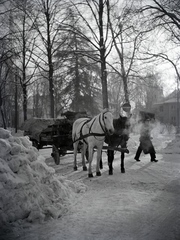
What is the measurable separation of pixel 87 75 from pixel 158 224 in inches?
992

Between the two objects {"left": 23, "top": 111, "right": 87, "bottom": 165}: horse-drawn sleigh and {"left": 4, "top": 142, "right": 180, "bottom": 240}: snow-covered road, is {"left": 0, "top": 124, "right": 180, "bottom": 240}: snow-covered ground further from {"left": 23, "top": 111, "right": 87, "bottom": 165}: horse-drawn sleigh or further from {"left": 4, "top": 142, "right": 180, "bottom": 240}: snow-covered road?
{"left": 23, "top": 111, "right": 87, "bottom": 165}: horse-drawn sleigh

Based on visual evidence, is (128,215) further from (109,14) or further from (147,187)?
(109,14)

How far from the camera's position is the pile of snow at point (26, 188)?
149 inches

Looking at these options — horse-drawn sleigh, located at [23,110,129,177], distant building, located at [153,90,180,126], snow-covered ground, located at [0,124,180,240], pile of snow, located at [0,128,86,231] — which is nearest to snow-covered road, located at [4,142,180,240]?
snow-covered ground, located at [0,124,180,240]

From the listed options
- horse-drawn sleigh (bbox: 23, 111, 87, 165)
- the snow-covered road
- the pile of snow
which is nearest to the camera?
the snow-covered road

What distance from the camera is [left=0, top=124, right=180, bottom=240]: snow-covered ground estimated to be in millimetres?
3467

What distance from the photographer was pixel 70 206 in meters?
4.57

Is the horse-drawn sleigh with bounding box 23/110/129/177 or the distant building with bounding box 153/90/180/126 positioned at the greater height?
the distant building with bounding box 153/90/180/126

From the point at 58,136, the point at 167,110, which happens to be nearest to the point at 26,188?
the point at 58,136

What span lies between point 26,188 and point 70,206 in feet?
3.21

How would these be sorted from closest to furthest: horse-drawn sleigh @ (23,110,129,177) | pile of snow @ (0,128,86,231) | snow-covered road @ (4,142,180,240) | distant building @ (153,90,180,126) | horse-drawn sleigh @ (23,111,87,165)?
snow-covered road @ (4,142,180,240), pile of snow @ (0,128,86,231), horse-drawn sleigh @ (23,110,129,177), horse-drawn sleigh @ (23,111,87,165), distant building @ (153,90,180,126)

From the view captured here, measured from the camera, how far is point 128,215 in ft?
13.4

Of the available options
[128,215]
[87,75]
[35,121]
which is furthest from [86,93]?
[128,215]

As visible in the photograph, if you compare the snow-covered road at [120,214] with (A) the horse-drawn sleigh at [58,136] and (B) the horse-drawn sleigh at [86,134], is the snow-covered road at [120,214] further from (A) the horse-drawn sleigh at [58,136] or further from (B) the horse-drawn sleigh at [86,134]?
(A) the horse-drawn sleigh at [58,136]
